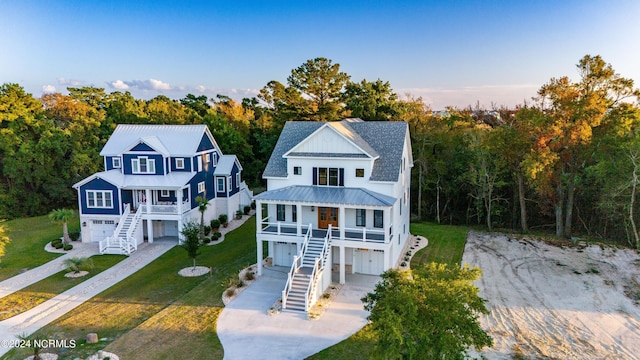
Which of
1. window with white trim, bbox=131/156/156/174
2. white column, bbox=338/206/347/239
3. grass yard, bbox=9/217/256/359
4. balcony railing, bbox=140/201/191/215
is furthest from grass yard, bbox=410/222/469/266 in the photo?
window with white trim, bbox=131/156/156/174

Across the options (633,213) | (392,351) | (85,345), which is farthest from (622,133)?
(85,345)

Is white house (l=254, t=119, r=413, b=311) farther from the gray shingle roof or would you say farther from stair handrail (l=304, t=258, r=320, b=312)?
the gray shingle roof

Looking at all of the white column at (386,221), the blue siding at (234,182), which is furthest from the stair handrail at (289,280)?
the blue siding at (234,182)

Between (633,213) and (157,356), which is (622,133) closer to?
(633,213)

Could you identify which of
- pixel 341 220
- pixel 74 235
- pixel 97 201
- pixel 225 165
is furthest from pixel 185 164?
pixel 341 220

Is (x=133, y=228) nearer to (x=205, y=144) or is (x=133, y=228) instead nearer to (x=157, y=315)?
(x=205, y=144)
